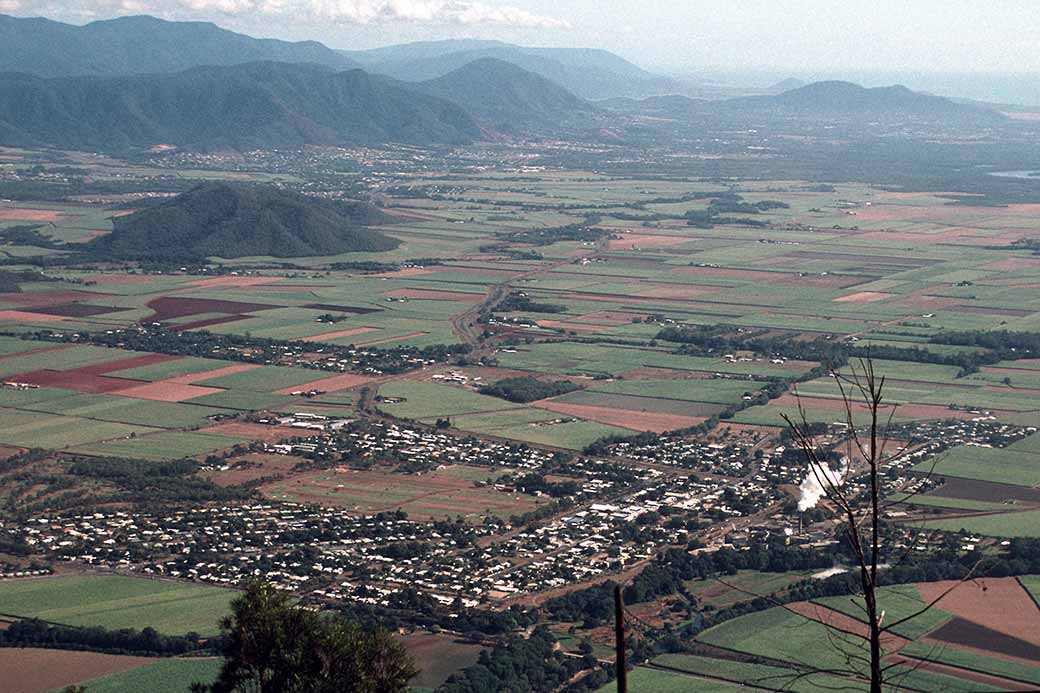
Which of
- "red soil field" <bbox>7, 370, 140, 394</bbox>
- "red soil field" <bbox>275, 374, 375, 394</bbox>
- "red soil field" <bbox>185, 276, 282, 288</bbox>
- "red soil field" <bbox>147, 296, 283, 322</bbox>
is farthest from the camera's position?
"red soil field" <bbox>185, 276, 282, 288</bbox>

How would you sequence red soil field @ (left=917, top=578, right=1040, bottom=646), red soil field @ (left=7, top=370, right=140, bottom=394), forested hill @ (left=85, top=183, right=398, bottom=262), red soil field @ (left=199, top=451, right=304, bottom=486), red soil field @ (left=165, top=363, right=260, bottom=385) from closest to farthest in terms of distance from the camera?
red soil field @ (left=917, top=578, right=1040, bottom=646) < red soil field @ (left=199, top=451, right=304, bottom=486) < red soil field @ (left=7, top=370, right=140, bottom=394) < red soil field @ (left=165, top=363, right=260, bottom=385) < forested hill @ (left=85, top=183, right=398, bottom=262)

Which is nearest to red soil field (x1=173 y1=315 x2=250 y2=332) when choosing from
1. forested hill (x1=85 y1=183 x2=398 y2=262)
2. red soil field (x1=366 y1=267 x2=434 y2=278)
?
red soil field (x1=366 y1=267 x2=434 y2=278)

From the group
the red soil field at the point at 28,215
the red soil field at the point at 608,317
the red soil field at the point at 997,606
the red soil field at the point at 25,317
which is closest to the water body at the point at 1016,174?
the red soil field at the point at 28,215

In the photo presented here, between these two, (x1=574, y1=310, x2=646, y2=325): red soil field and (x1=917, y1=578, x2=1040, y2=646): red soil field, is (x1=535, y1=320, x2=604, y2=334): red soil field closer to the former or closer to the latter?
(x1=574, y1=310, x2=646, y2=325): red soil field

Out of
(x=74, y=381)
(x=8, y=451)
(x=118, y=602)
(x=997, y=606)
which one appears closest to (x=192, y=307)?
(x=74, y=381)

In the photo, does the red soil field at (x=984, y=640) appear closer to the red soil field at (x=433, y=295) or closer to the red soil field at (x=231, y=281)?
the red soil field at (x=433, y=295)

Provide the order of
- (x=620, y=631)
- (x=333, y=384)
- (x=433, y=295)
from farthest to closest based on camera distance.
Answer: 1. (x=433, y=295)
2. (x=333, y=384)
3. (x=620, y=631)

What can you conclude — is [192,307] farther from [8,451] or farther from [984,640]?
[984,640]
